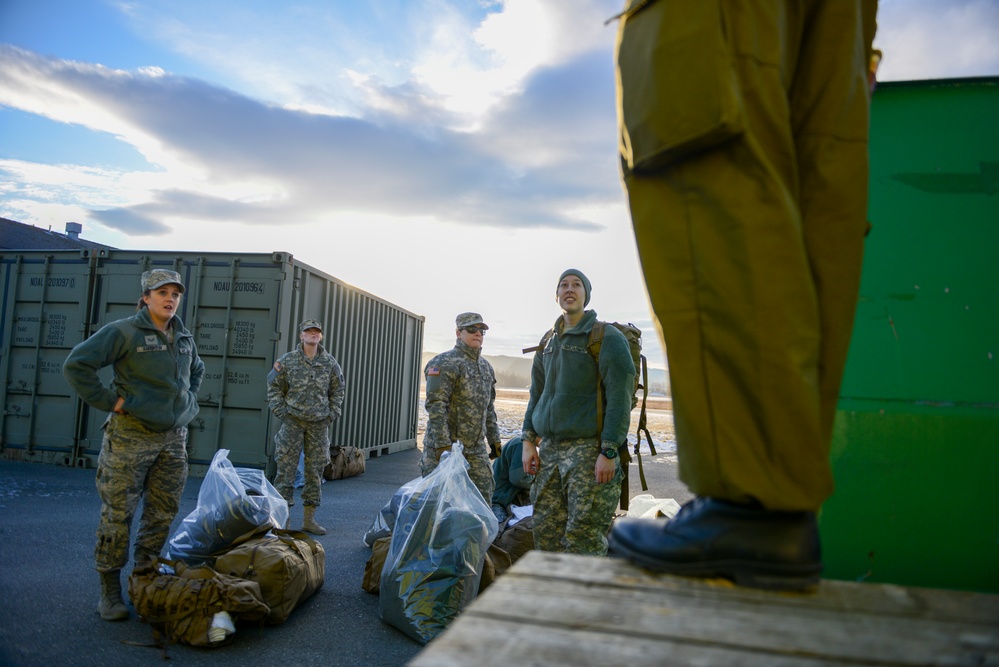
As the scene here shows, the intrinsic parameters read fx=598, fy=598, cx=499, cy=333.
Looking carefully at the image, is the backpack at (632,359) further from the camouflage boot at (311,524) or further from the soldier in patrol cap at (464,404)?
the camouflage boot at (311,524)

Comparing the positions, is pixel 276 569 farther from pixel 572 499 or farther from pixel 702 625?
pixel 702 625

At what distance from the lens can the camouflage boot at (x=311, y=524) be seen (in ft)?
18.4

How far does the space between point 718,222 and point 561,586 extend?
1.97ft

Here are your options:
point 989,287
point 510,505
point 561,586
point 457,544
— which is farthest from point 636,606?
point 510,505

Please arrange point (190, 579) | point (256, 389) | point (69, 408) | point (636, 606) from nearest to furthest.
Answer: point (636, 606) < point (190, 579) < point (256, 389) < point (69, 408)

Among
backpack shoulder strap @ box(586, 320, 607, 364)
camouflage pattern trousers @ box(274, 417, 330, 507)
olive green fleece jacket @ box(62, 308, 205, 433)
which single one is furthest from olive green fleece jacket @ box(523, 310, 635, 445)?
camouflage pattern trousers @ box(274, 417, 330, 507)

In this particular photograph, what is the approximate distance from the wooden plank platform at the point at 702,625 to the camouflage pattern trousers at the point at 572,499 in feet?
8.92

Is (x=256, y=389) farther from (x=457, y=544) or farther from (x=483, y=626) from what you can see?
(x=483, y=626)

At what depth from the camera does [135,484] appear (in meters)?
3.85

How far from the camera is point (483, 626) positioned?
77 cm

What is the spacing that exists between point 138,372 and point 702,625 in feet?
13.7

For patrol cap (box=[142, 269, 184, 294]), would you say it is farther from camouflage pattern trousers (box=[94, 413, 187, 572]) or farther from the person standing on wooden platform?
the person standing on wooden platform

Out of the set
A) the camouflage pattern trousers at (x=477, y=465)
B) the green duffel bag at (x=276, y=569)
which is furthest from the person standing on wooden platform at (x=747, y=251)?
the camouflage pattern trousers at (x=477, y=465)

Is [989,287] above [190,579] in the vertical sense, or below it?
above
